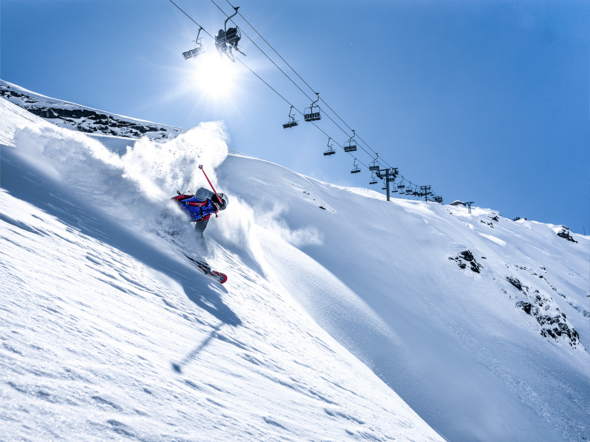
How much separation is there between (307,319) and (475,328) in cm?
1230

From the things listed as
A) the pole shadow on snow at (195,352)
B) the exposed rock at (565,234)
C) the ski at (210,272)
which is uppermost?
the exposed rock at (565,234)

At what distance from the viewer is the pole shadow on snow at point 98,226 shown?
5.85 metres

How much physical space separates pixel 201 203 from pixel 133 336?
19.6ft

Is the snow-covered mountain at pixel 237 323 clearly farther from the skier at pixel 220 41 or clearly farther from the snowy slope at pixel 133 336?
the skier at pixel 220 41

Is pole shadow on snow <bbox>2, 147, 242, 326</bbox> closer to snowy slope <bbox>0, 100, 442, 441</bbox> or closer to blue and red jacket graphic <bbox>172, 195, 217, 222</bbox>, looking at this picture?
snowy slope <bbox>0, 100, 442, 441</bbox>

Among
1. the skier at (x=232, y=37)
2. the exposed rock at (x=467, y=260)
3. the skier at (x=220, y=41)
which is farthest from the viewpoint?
the exposed rock at (x=467, y=260)

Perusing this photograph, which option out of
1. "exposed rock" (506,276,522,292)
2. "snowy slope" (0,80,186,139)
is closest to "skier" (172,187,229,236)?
"exposed rock" (506,276,522,292)

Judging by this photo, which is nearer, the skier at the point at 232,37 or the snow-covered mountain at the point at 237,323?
the snow-covered mountain at the point at 237,323

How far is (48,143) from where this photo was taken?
28.0 ft

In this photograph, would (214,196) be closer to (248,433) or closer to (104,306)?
(104,306)

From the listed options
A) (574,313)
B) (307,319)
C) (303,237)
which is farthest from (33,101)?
(574,313)

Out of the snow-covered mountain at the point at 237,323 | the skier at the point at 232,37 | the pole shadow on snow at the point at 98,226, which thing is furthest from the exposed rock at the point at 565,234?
the pole shadow on snow at the point at 98,226

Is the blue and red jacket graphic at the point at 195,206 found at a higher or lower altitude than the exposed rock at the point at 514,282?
lower

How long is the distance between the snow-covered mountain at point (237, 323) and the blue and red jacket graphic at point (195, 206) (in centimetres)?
46
